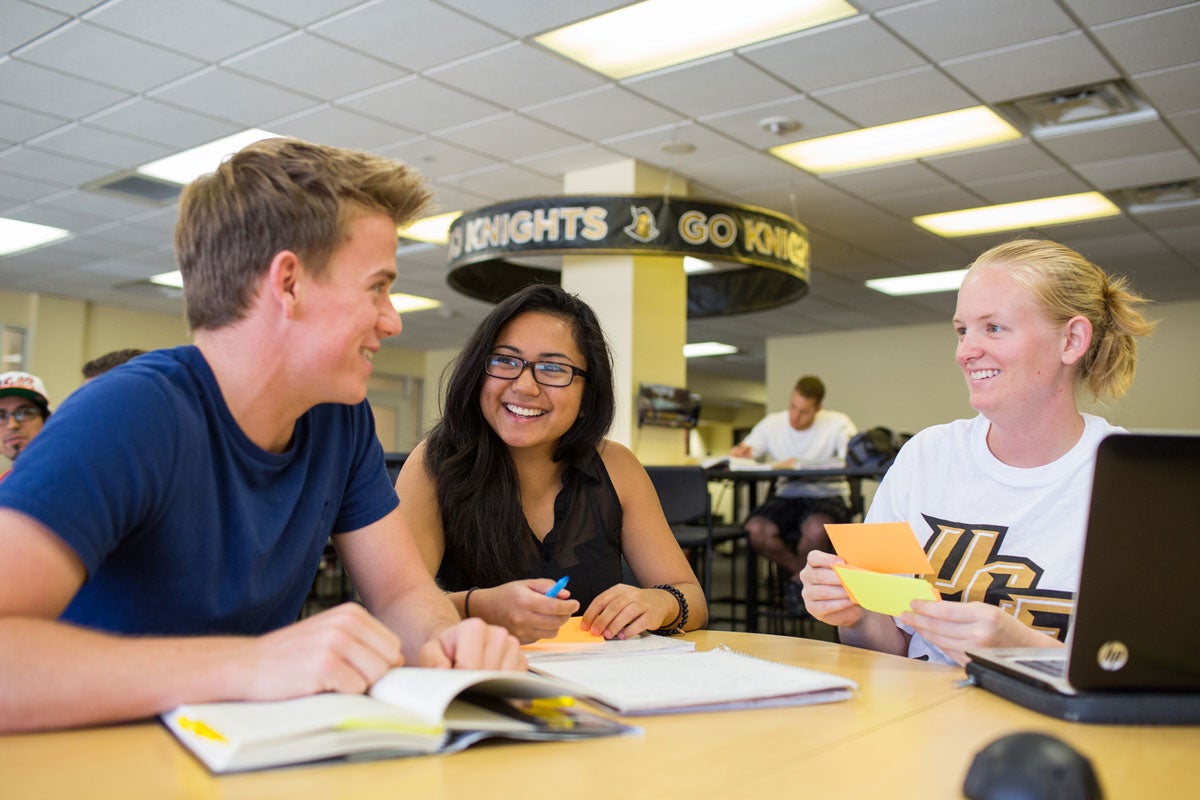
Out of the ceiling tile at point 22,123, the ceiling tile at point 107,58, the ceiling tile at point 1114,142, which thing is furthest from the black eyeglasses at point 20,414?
the ceiling tile at point 1114,142

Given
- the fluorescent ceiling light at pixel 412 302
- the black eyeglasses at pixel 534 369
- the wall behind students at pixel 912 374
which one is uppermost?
the fluorescent ceiling light at pixel 412 302

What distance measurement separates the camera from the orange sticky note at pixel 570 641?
127 cm

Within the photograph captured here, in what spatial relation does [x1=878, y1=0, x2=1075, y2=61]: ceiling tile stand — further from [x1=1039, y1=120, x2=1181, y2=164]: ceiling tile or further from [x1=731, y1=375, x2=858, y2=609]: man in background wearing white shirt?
[x1=731, y1=375, x2=858, y2=609]: man in background wearing white shirt

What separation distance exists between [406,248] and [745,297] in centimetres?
290

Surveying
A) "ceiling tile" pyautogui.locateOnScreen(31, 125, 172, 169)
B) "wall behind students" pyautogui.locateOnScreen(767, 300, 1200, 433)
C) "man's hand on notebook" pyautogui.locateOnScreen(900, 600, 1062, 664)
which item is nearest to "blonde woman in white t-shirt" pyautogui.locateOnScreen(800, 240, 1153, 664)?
"man's hand on notebook" pyautogui.locateOnScreen(900, 600, 1062, 664)

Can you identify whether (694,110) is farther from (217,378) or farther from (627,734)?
(627,734)

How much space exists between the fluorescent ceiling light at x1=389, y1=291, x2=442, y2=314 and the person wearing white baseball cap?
620 centimetres

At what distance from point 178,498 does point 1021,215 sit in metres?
6.62

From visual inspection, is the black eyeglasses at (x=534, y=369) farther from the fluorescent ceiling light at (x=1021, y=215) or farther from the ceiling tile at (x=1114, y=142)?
the fluorescent ceiling light at (x=1021, y=215)

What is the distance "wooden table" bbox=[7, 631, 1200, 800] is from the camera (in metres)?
0.65

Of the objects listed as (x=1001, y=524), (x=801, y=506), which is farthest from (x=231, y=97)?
(x=1001, y=524)

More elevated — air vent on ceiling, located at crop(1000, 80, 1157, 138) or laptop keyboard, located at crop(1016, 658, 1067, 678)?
air vent on ceiling, located at crop(1000, 80, 1157, 138)

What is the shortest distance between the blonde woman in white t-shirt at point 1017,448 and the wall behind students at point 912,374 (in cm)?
853

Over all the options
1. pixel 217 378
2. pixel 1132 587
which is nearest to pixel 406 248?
pixel 217 378
